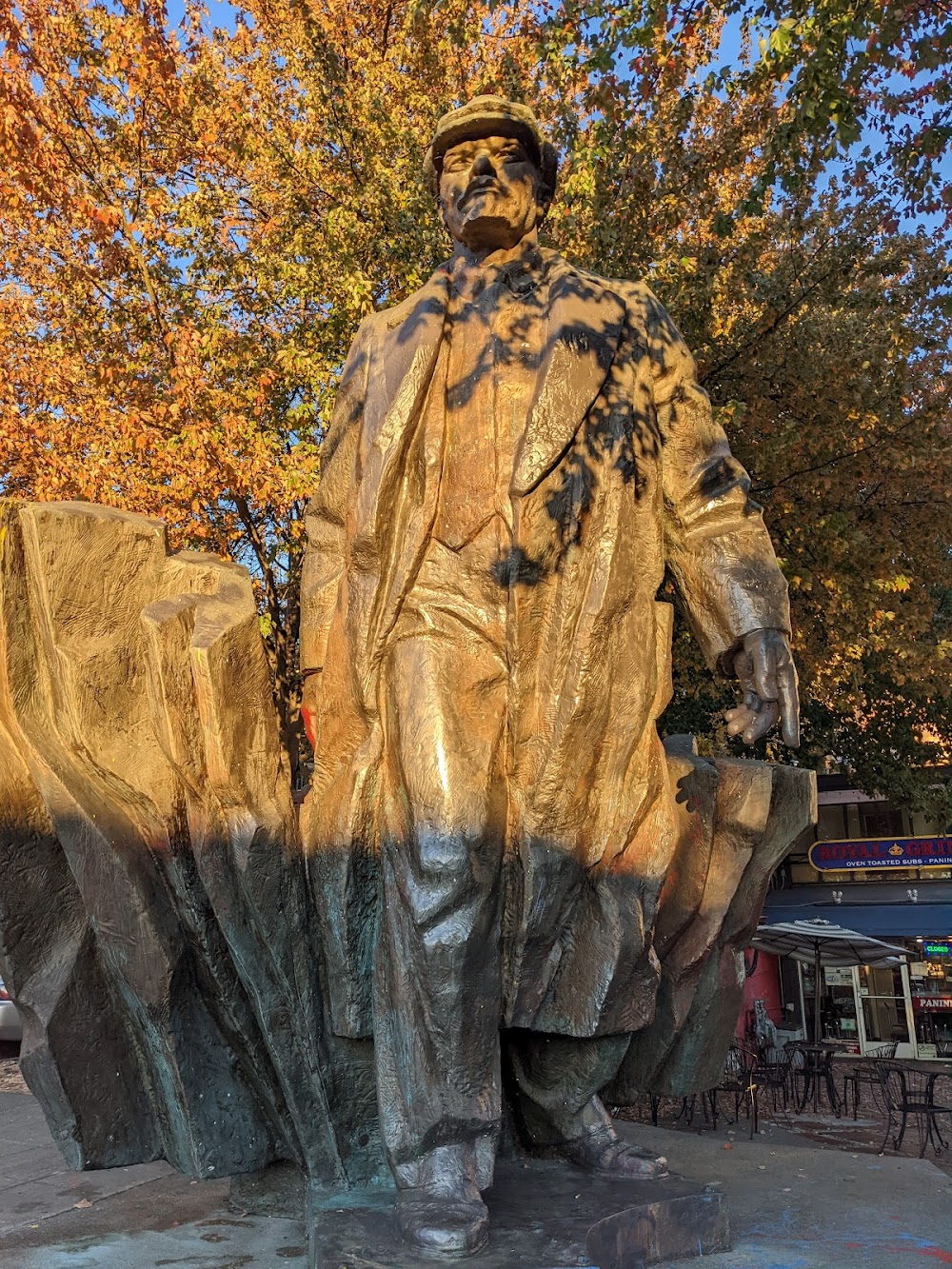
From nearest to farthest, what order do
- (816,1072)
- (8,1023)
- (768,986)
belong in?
(816,1072), (8,1023), (768,986)

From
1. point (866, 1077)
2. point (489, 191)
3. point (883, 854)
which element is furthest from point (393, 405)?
point (883, 854)

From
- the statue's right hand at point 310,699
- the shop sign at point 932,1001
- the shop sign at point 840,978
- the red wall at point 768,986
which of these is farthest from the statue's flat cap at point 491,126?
the shop sign at point 840,978

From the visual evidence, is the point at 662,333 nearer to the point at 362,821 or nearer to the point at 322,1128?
the point at 362,821

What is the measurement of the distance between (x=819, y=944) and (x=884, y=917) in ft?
26.0

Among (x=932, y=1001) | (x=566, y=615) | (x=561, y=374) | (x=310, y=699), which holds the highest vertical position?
(x=561, y=374)

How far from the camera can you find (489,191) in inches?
157

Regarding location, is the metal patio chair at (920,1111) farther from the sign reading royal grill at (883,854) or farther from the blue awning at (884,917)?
the sign reading royal grill at (883,854)

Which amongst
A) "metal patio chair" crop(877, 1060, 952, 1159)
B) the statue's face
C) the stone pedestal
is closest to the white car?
"metal patio chair" crop(877, 1060, 952, 1159)

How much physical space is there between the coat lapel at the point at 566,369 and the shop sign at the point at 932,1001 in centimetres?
2319

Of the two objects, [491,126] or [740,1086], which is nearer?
[491,126]

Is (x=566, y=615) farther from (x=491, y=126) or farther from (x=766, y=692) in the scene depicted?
(x=491, y=126)

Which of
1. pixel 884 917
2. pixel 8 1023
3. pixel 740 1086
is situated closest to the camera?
pixel 740 1086

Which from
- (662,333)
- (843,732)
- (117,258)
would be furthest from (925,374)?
(662,333)

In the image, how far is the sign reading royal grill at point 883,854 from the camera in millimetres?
23469
